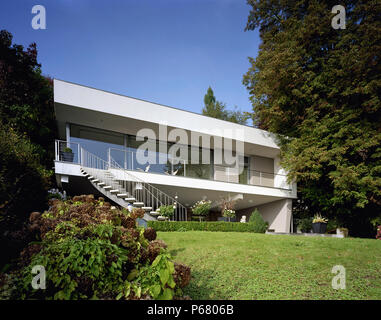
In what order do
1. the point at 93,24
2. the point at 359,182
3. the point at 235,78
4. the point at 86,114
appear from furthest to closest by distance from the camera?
1. the point at 235,78
2. the point at 359,182
3. the point at 86,114
4. the point at 93,24

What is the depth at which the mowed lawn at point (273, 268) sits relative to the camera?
4.04 meters

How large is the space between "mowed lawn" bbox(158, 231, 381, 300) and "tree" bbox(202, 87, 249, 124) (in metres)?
27.3

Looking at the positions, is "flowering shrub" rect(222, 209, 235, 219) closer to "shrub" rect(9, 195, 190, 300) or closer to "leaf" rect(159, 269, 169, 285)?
"shrub" rect(9, 195, 190, 300)

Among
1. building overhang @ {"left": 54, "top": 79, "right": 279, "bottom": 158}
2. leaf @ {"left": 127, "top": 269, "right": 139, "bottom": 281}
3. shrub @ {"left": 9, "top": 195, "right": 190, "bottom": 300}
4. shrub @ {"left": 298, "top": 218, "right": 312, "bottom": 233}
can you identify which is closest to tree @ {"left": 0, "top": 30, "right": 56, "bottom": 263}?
building overhang @ {"left": 54, "top": 79, "right": 279, "bottom": 158}

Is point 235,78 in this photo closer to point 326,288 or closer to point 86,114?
point 86,114

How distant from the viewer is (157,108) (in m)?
11.8

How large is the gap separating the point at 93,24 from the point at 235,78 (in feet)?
31.0

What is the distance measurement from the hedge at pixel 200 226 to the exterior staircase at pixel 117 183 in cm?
62

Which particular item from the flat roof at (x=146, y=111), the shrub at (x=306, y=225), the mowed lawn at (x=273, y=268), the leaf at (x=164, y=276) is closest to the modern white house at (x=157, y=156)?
the flat roof at (x=146, y=111)

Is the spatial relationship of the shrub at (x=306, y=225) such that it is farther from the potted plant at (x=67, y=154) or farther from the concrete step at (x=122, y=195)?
the potted plant at (x=67, y=154)

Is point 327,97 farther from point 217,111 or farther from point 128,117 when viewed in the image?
point 217,111

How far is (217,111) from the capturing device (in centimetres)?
3412

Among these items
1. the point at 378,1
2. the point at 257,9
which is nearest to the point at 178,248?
the point at 378,1

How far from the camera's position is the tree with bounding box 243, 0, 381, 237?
1155 cm
